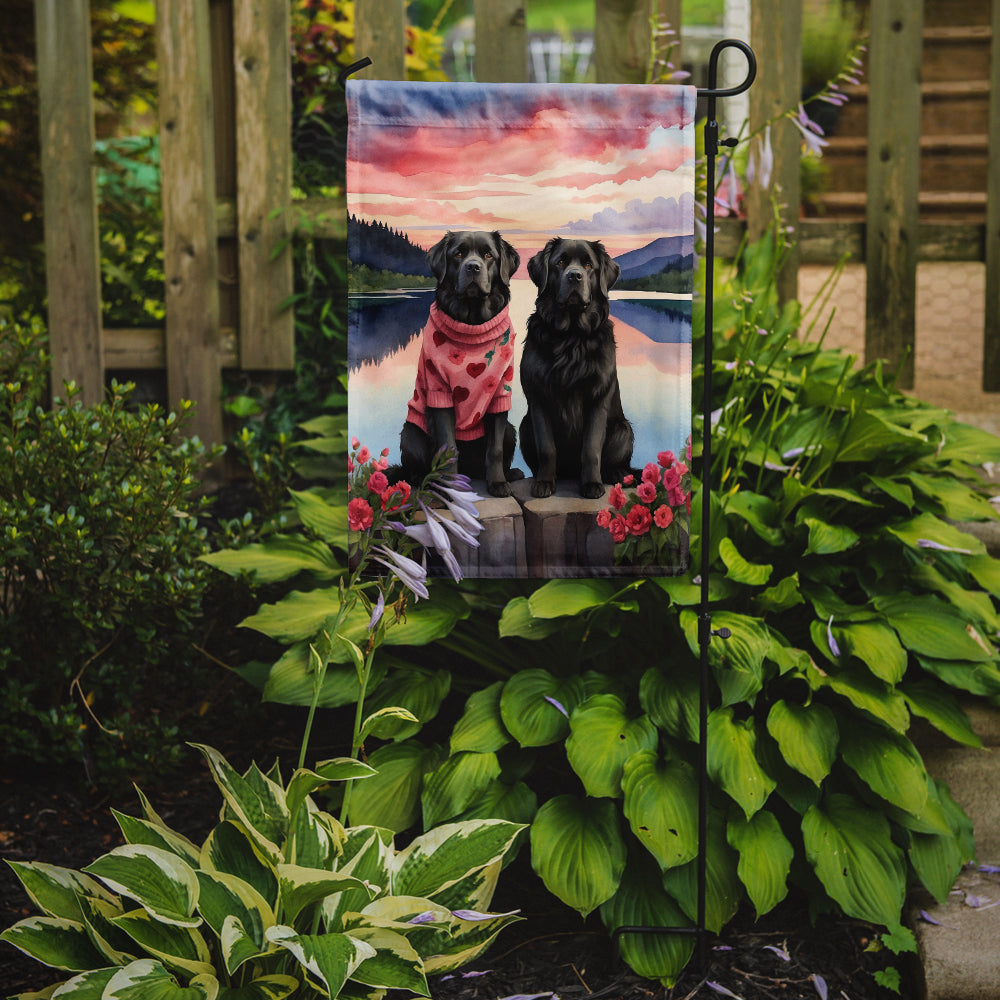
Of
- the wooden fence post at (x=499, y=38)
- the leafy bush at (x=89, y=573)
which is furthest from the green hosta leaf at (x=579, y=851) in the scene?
the wooden fence post at (x=499, y=38)

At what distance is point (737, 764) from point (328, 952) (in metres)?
0.86

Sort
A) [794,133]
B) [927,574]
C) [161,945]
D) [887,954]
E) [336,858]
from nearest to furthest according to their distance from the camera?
[161,945] → [336,858] → [887,954] → [927,574] → [794,133]

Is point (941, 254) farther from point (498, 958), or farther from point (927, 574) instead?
point (498, 958)

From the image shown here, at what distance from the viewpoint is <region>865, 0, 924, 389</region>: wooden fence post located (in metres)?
3.26

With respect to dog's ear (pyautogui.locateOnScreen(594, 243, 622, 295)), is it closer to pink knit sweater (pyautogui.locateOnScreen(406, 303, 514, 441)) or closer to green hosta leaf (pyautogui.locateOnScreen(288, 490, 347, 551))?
pink knit sweater (pyautogui.locateOnScreen(406, 303, 514, 441))

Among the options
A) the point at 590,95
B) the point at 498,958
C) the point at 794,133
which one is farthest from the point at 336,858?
the point at 794,133

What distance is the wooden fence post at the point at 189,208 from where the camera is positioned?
3.16m

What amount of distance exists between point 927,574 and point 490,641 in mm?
1014

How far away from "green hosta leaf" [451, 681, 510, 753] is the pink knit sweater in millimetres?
580

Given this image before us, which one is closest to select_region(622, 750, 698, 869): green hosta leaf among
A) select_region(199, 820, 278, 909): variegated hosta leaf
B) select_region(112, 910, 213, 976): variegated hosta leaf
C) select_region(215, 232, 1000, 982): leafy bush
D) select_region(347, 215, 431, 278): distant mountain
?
select_region(215, 232, 1000, 982): leafy bush

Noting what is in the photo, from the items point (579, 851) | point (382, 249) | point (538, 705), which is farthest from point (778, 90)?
point (579, 851)

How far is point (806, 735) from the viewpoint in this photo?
1.97 m

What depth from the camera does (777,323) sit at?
2.64 metres

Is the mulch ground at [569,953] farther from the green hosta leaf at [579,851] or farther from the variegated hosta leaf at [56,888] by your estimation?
the variegated hosta leaf at [56,888]
